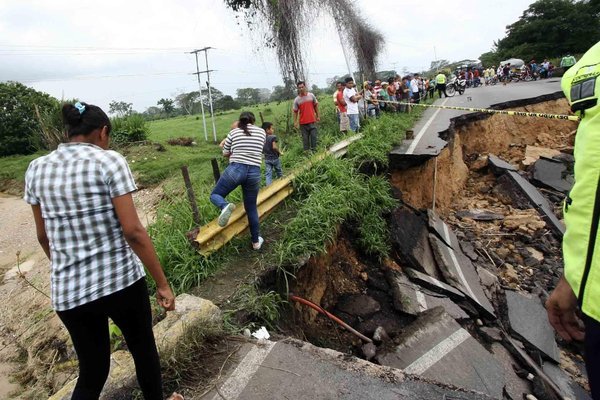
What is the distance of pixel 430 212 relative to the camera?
7.35m

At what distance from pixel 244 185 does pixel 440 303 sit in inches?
114

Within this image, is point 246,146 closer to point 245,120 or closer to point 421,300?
point 245,120

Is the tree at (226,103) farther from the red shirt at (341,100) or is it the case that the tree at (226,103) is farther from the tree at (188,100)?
the red shirt at (341,100)

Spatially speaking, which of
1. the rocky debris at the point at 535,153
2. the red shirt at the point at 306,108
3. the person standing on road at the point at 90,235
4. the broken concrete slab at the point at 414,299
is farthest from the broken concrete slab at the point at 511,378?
the rocky debris at the point at 535,153

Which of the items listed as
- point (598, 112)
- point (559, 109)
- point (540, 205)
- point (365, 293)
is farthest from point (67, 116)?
point (559, 109)

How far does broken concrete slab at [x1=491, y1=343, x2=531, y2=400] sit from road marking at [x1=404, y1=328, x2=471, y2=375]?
1.82 ft

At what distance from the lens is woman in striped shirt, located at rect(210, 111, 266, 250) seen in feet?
13.0

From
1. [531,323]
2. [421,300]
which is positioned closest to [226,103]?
[421,300]

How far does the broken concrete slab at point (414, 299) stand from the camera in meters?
4.51

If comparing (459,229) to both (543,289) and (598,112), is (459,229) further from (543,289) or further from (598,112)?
(598,112)

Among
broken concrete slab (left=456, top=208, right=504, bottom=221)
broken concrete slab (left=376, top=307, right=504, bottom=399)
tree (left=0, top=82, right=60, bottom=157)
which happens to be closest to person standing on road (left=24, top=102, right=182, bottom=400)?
broken concrete slab (left=376, top=307, right=504, bottom=399)

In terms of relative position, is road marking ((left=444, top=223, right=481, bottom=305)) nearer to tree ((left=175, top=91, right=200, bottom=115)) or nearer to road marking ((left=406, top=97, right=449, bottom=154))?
road marking ((left=406, top=97, right=449, bottom=154))

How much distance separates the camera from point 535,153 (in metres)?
11.1

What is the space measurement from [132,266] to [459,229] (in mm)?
7335
